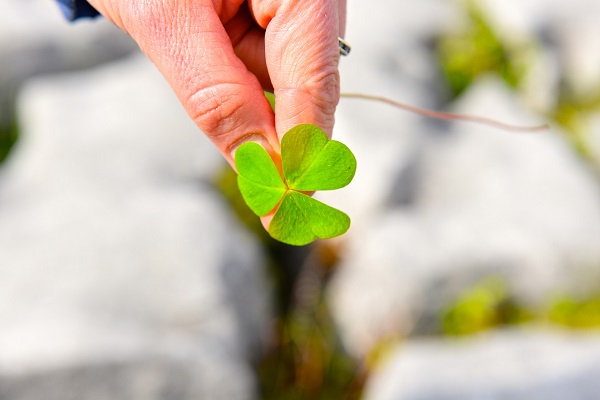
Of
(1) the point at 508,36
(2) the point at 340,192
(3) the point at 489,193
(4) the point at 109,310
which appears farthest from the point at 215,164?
(1) the point at 508,36

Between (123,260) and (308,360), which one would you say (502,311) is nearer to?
(308,360)

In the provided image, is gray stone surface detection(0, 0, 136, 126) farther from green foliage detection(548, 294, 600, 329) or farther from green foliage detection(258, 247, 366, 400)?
green foliage detection(548, 294, 600, 329)

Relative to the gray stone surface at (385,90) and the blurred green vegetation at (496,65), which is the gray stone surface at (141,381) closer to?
the gray stone surface at (385,90)

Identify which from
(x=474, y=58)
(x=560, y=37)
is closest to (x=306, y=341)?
(x=474, y=58)

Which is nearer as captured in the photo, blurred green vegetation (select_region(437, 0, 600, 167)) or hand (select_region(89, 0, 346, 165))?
hand (select_region(89, 0, 346, 165))

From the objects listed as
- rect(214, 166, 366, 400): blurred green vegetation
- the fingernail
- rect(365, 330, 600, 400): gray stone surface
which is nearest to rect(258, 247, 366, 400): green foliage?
rect(214, 166, 366, 400): blurred green vegetation

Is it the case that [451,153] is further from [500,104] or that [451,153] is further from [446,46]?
[446,46]

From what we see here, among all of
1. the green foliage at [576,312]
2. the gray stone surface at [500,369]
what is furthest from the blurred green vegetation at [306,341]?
the green foliage at [576,312]
